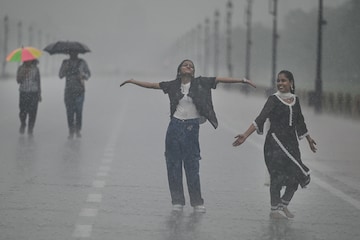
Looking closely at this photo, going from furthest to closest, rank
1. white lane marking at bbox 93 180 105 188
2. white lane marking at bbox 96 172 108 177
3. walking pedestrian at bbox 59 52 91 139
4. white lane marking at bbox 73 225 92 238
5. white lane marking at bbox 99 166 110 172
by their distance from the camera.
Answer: walking pedestrian at bbox 59 52 91 139
white lane marking at bbox 99 166 110 172
white lane marking at bbox 96 172 108 177
white lane marking at bbox 93 180 105 188
white lane marking at bbox 73 225 92 238

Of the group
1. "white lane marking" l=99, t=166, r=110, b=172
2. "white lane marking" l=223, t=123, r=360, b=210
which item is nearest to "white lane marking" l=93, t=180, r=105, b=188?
"white lane marking" l=99, t=166, r=110, b=172

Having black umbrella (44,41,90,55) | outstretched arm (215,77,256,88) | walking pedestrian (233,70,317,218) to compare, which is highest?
black umbrella (44,41,90,55)

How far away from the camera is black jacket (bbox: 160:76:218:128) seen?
10.1 meters

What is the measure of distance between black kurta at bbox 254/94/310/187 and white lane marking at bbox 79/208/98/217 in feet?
5.86

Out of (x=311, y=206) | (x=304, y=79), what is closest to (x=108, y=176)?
(x=311, y=206)

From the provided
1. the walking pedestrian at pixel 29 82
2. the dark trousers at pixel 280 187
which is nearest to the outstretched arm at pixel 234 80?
the dark trousers at pixel 280 187

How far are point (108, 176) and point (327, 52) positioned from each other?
8358cm

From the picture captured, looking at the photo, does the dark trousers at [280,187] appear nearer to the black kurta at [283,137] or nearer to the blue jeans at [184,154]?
the black kurta at [283,137]

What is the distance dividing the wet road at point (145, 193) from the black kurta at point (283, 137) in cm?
49

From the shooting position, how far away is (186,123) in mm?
10211

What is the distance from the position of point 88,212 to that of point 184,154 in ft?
3.78

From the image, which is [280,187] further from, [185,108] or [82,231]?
[82,231]

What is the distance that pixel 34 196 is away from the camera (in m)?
11.2

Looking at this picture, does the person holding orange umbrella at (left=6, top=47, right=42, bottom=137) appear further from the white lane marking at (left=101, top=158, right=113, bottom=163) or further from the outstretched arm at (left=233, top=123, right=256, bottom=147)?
the outstretched arm at (left=233, top=123, right=256, bottom=147)
